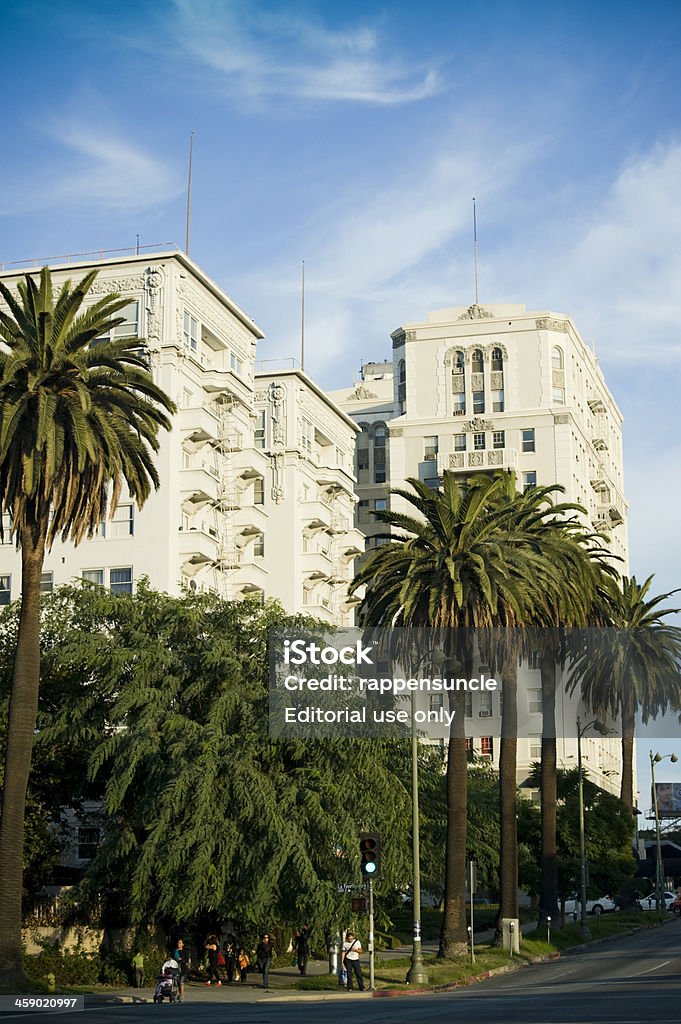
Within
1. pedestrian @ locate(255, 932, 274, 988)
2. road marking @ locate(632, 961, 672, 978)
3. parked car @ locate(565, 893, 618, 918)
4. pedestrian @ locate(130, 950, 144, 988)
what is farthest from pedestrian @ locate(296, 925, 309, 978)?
parked car @ locate(565, 893, 618, 918)

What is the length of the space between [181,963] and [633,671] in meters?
43.0

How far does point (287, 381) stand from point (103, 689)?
52.0m

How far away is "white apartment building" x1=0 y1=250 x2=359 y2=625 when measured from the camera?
76000mm

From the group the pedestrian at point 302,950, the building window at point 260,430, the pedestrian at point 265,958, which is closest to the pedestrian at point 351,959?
the pedestrian at point 265,958

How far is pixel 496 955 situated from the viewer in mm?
51719

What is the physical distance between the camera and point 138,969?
144 ft

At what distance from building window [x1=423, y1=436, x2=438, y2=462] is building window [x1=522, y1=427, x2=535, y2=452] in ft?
28.8

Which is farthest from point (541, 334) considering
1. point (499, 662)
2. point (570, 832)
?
point (499, 662)

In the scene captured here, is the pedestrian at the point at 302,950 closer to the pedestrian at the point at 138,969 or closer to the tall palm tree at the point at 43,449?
the pedestrian at the point at 138,969

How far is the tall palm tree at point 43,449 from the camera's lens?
128ft

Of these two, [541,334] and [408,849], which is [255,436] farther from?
[408,849]

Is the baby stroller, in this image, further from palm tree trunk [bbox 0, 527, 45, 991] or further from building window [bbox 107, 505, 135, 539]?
building window [bbox 107, 505, 135, 539]

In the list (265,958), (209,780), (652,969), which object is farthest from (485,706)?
(209,780)

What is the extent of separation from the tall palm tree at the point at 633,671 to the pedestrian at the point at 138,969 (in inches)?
1533
